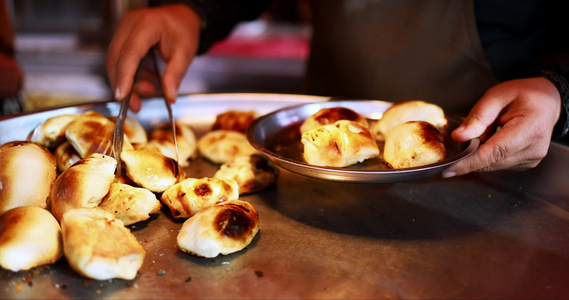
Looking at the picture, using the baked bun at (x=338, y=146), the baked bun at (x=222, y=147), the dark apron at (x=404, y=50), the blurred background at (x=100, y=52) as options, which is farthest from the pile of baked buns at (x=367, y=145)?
the blurred background at (x=100, y=52)

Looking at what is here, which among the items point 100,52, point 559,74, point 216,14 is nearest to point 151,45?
point 216,14

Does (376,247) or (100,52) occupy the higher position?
(376,247)

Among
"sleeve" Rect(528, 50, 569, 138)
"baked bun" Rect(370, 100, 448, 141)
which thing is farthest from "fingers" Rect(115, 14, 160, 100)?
"sleeve" Rect(528, 50, 569, 138)

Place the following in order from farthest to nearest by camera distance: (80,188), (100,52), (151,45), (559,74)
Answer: (100,52) → (151,45) → (559,74) → (80,188)

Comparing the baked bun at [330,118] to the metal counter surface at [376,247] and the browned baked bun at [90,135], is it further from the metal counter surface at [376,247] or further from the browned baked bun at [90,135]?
the browned baked bun at [90,135]

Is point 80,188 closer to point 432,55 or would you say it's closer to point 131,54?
point 131,54
